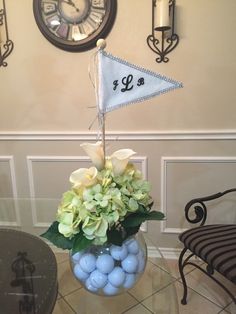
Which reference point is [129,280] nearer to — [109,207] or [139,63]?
[109,207]

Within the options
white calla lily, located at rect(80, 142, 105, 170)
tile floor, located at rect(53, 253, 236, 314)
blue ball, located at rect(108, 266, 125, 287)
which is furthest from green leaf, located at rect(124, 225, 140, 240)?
tile floor, located at rect(53, 253, 236, 314)

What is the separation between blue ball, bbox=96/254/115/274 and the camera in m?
0.85

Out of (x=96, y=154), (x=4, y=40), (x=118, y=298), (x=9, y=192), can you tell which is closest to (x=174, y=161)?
(x=118, y=298)

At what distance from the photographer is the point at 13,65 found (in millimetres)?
2000

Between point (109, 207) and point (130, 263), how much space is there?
22cm

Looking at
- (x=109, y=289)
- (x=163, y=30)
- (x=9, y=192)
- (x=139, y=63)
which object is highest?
(x=163, y=30)

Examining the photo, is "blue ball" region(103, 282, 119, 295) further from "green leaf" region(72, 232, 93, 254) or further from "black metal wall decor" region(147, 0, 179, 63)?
"black metal wall decor" region(147, 0, 179, 63)

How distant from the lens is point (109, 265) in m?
0.85

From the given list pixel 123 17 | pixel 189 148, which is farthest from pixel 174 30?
pixel 189 148

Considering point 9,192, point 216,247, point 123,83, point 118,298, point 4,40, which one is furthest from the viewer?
point 9,192

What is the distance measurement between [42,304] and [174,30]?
5.61ft

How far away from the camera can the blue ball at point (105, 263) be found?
33.6 inches

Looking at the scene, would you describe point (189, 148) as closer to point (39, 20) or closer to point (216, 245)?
point (216, 245)

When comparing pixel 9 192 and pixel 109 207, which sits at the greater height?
pixel 109 207
